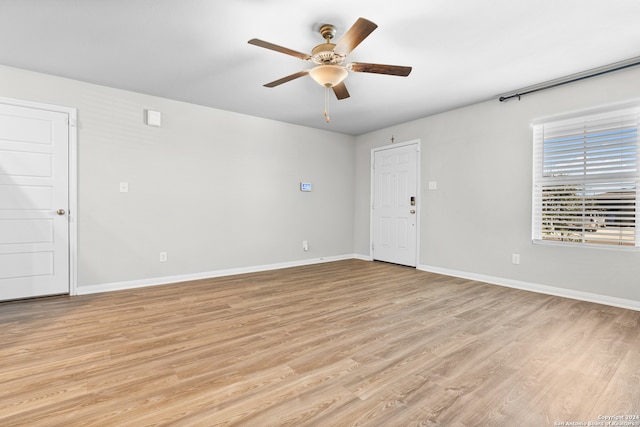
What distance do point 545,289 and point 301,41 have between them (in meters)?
3.85

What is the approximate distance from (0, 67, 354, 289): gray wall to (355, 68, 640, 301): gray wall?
1943mm

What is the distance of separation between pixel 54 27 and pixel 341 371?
3.45 meters

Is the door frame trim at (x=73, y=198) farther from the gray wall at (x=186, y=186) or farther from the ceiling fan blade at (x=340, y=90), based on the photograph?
the ceiling fan blade at (x=340, y=90)

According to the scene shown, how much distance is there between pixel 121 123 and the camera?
3881 mm

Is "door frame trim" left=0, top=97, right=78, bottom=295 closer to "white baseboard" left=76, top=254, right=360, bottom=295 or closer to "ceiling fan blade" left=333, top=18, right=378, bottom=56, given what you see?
"white baseboard" left=76, top=254, right=360, bottom=295

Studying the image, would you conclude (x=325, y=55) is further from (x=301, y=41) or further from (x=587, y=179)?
(x=587, y=179)

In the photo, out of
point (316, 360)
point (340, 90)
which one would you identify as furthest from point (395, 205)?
point (316, 360)

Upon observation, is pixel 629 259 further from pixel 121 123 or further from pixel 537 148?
pixel 121 123

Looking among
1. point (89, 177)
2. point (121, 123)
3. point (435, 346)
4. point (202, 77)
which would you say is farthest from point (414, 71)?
point (89, 177)

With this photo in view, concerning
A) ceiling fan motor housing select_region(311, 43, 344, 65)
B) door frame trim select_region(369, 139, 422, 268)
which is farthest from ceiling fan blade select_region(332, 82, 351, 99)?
door frame trim select_region(369, 139, 422, 268)

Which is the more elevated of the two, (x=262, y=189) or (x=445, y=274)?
(x=262, y=189)

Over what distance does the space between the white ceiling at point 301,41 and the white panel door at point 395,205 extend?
152 centimetres

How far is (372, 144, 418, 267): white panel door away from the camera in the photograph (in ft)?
17.1

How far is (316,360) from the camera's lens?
205cm
